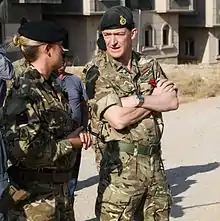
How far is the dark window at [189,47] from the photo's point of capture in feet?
126

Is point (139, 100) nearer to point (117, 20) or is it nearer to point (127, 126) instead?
point (127, 126)

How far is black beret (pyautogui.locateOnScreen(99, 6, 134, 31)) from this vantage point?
12.8 ft

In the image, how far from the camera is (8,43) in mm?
3660

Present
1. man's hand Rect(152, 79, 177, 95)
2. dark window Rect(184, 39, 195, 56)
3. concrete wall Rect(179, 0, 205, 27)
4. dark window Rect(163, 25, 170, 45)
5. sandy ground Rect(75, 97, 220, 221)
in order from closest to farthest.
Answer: man's hand Rect(152, 79, 177, 95), sandy ground Rect(75, 97, 220, 221), dark window Rect(163, 25, 170, 45), concrete wall Rect(179, 0, 205, 27), dark window Rect(184, 39, 195, 56)

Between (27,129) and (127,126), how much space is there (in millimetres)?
716

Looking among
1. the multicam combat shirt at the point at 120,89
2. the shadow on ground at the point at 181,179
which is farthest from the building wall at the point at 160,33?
the multicam combat shirt at the point at 120,89

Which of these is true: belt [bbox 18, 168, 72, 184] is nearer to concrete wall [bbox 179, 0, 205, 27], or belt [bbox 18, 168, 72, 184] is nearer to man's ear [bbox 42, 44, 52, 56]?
man's ear [bbox 42, 44, 52, 56]

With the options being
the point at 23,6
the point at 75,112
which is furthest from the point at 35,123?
the point at 23,6

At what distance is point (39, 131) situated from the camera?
11.5 feet

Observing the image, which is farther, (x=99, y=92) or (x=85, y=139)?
(x=99, y=92)

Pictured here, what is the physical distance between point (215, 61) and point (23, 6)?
12.7 meters

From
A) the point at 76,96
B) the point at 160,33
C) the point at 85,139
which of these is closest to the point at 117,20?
the point at 85,139

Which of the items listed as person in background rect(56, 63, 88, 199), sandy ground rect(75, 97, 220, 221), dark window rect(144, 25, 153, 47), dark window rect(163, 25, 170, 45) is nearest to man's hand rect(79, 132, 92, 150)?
person in background rect(56, 63, 88, 199)

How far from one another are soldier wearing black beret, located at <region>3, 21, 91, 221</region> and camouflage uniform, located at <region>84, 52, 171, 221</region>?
1.03 ft
